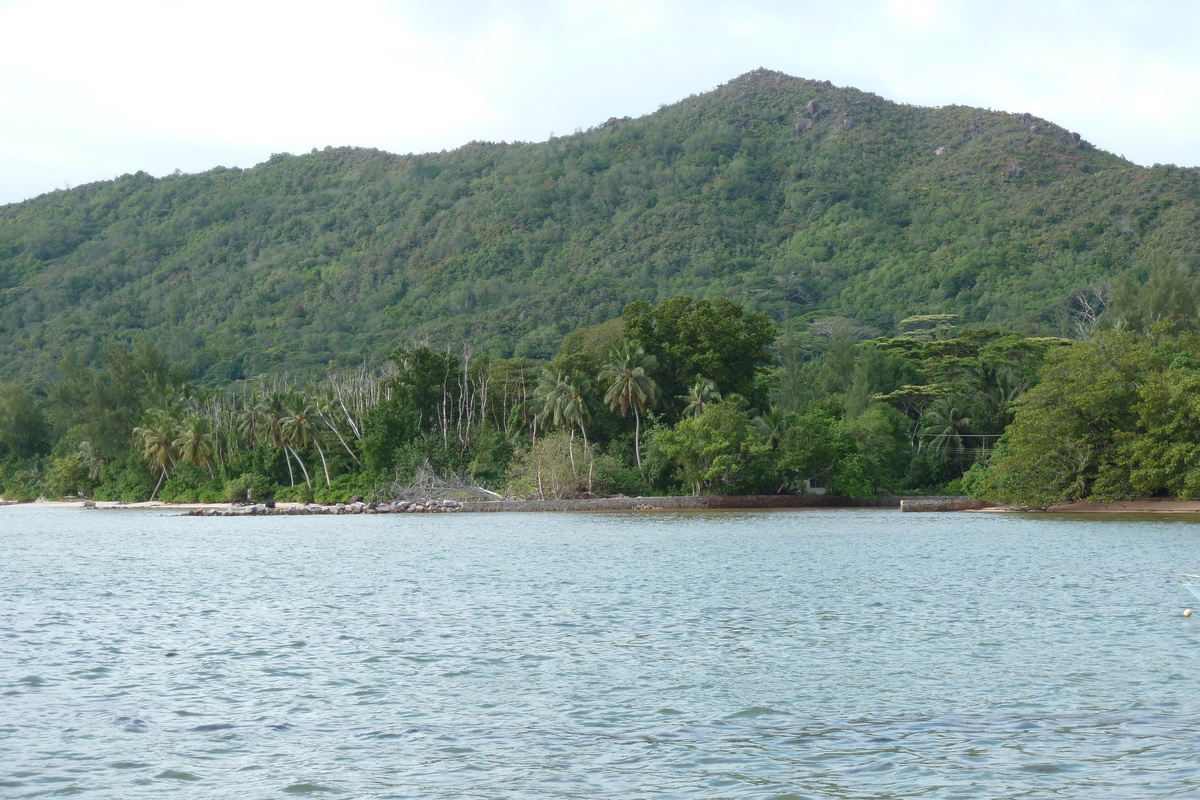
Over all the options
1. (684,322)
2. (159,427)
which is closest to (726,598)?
(684,322)

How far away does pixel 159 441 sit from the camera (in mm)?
92562

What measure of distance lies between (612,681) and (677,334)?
64065 mm

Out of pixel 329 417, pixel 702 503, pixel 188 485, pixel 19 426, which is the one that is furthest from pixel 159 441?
pixel 702 503

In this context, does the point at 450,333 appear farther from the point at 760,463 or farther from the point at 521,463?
the point at 760,463

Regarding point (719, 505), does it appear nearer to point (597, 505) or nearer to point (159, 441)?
point (597, 505)

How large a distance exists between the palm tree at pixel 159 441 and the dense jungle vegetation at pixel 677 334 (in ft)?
1.04

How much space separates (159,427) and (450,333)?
166 feet

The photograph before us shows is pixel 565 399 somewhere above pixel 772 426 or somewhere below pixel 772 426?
above

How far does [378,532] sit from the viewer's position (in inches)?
2162

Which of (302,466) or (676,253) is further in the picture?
(676,253)

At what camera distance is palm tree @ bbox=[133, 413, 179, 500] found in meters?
92.6

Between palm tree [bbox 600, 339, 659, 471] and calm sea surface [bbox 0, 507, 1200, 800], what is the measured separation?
40.6m

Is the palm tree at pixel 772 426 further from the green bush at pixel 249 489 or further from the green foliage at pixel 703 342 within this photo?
the green bush at pixel 249 489

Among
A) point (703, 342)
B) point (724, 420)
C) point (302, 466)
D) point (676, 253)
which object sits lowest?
point (302, 466)
